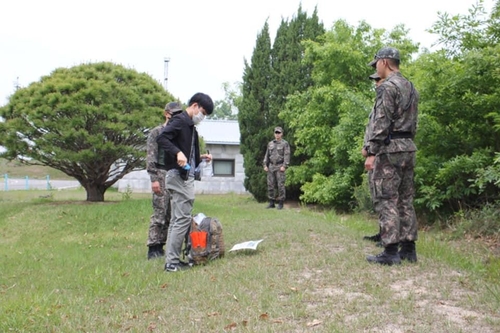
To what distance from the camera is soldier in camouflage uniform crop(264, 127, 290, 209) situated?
507 inches

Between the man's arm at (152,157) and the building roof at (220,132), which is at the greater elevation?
the building roof at (220,132)

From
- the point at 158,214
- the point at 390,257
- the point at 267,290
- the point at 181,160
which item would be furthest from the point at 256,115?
the point at 267,290

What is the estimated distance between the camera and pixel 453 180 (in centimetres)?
870

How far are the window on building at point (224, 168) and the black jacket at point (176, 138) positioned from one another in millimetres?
17700

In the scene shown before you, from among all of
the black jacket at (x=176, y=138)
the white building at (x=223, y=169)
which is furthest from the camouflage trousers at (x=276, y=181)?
the white building at (x=223, y=169)

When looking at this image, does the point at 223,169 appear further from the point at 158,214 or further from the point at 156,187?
the point at 156,187

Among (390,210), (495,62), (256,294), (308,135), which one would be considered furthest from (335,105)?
(256,294)

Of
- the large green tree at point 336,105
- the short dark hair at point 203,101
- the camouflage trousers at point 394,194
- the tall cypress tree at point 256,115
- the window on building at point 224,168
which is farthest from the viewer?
the window on building at point 224,168

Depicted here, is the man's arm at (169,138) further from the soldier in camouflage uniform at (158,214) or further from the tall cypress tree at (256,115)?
the tall cypress tree at (256,115)

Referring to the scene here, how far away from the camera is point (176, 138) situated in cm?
560

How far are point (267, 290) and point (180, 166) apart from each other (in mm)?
1736

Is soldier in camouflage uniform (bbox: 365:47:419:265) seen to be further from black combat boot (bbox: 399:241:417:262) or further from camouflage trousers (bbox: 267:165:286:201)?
camouflage trousers (bbox: 267:165:286:201)

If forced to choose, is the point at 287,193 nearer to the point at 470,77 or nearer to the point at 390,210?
the point at 470,77

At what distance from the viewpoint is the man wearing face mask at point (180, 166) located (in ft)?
18.2
